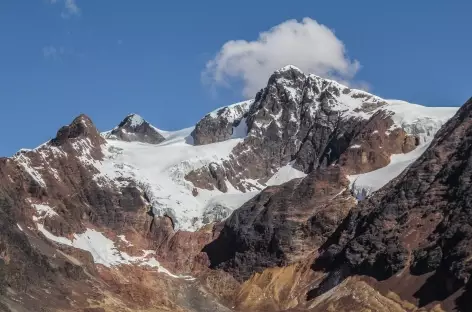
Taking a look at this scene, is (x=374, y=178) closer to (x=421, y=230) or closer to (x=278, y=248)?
(x=278, y=248)

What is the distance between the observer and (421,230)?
484 ft

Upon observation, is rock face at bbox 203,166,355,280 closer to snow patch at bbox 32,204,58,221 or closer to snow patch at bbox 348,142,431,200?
snow patch at bbox 348,142,431,200

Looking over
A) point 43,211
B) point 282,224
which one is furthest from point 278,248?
point 43,211

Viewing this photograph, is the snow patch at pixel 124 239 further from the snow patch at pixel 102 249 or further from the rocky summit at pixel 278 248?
the snow patch at pixel 102 249

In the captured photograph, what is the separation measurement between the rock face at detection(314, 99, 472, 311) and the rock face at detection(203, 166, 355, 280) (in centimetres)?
637

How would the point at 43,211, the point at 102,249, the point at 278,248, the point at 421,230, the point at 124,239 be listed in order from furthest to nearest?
the point at 124,239 < the point at 102,249 < the point at 43,211 < the point at 278,248 < the point at 421,230

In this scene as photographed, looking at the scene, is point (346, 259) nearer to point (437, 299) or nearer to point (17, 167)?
point (437, 299)

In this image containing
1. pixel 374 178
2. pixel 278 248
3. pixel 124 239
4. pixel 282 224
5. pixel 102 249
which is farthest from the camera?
pixel 124 239

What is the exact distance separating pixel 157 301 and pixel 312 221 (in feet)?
145

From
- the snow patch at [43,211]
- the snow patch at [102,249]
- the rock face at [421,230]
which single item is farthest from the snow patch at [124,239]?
the rock face at [421,230]

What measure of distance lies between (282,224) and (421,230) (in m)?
41.5

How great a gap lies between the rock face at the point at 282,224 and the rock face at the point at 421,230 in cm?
637

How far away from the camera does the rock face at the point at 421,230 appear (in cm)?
12912

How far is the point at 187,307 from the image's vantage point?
516 ft
